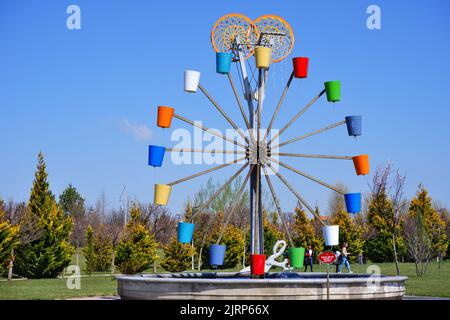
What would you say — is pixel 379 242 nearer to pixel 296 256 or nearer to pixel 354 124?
pixel 354 124

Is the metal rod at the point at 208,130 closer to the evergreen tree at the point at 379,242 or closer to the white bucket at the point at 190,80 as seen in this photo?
the white bucket at the point at 190,80

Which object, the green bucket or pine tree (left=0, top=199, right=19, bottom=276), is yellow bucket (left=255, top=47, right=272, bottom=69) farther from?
pine tree (left=0, top=199, right=19, bottom=276)

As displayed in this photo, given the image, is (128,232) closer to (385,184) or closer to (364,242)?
(385,184)

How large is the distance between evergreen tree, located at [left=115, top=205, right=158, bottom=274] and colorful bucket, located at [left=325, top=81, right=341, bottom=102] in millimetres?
16359

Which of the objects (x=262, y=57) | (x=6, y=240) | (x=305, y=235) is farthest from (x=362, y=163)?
(x=305, y=235)

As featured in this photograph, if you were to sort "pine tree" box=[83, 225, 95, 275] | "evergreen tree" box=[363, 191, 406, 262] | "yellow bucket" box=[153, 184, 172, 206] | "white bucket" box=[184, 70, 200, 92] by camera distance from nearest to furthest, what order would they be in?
"yellow bucket" box=[153, 184, 172, 206] → "white bucket" box=[184, 70, 200, 92] → "pine tree" box=[83, 225, 95, 275] → "evergreen tree" box=[363, 191, 406, 262]

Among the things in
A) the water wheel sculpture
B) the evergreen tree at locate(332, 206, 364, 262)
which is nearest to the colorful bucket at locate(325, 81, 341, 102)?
the water wheel sculpture

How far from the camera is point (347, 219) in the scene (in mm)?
38875

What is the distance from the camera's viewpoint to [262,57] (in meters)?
15.0

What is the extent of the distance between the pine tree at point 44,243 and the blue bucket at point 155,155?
53.1 feet

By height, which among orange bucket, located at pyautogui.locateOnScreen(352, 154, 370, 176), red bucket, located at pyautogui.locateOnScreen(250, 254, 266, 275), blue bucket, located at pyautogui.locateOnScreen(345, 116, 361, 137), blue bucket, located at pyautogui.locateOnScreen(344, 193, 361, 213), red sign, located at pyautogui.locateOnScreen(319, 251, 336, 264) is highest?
blue bucket, located at pyautogui.locateOnScreen(345, 116, 361, 137)

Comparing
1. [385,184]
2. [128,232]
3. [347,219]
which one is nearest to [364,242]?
[347,219]

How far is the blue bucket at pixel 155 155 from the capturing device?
48.6 feet

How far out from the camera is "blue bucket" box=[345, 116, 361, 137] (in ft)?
50.2
